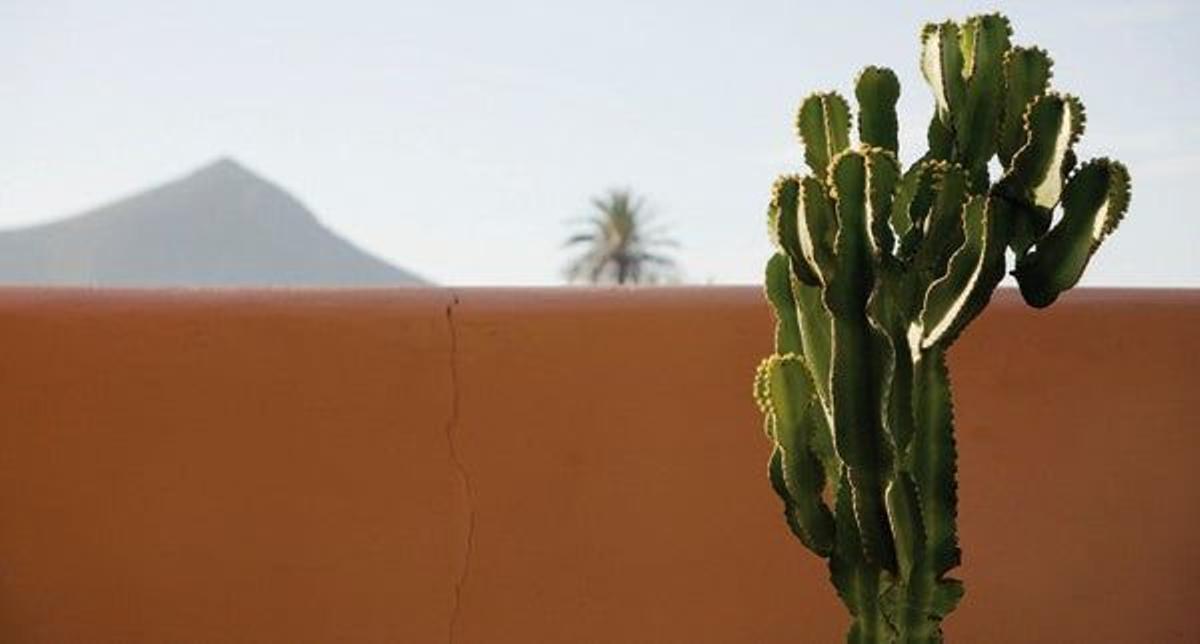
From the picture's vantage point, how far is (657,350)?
390cm

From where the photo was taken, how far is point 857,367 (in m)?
2.87

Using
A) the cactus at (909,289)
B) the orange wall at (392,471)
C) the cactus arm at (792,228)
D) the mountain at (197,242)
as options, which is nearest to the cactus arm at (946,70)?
the cactus at (909,289)

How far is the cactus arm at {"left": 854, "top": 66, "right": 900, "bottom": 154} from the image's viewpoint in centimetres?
314

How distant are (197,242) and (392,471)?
2043 inches

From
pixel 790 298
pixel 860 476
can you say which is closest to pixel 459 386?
pixel 790 298

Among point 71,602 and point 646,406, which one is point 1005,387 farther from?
point 71,602

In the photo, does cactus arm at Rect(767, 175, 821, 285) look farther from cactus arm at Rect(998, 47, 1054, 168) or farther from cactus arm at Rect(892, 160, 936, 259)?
cactus arm at Rect(998, 47, 1054, 168)

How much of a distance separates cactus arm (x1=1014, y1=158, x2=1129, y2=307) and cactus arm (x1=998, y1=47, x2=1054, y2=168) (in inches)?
6.3

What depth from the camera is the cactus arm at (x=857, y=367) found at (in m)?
2.83

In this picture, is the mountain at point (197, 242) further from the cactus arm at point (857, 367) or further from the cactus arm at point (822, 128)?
the cactus arm at point (857, 367)

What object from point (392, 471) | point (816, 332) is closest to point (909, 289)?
point (816, 332)

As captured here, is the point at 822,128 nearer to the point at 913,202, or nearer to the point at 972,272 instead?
the point at 913,202

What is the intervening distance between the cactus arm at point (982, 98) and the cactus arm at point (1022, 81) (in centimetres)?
3

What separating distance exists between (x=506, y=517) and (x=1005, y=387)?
1315mm
